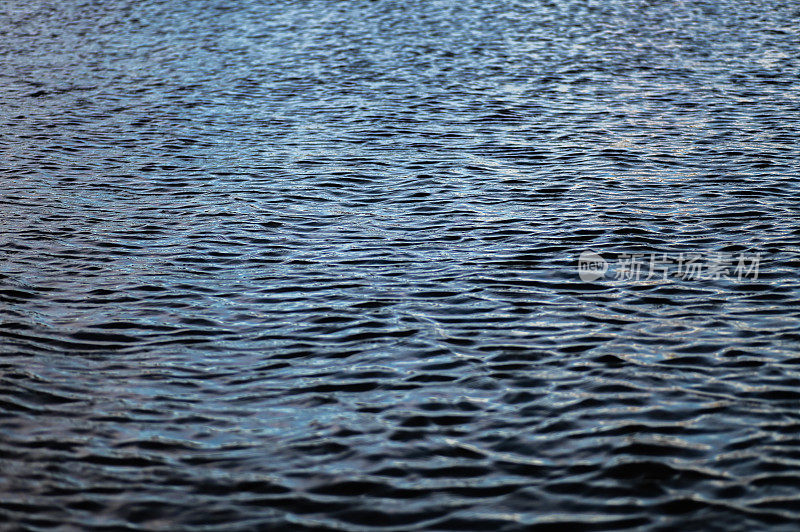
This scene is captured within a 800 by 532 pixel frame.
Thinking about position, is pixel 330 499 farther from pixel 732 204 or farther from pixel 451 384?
pixel 732 204

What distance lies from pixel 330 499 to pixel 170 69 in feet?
108

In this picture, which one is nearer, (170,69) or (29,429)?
(29,429)

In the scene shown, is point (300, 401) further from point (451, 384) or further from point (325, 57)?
point (325, 57)

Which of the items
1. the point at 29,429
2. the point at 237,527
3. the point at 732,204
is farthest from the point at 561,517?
the point at 732,204

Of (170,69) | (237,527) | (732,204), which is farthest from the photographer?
(170,69)

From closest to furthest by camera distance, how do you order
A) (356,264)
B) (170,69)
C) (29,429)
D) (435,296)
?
1. (29,429)
2. (435,296)
3. (356,264)
4. (170,69)

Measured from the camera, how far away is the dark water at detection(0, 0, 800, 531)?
12.0 meters

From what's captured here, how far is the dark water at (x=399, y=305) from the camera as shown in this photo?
12.0 m

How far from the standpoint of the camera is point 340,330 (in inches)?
653

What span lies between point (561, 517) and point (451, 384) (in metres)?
3.68

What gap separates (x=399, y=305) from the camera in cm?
1756

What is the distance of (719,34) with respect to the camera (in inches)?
1764

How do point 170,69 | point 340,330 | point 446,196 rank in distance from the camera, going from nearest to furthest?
point 340,330
point 446,196
point 170,69

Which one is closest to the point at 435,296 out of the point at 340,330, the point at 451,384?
→ the point at 340,330
